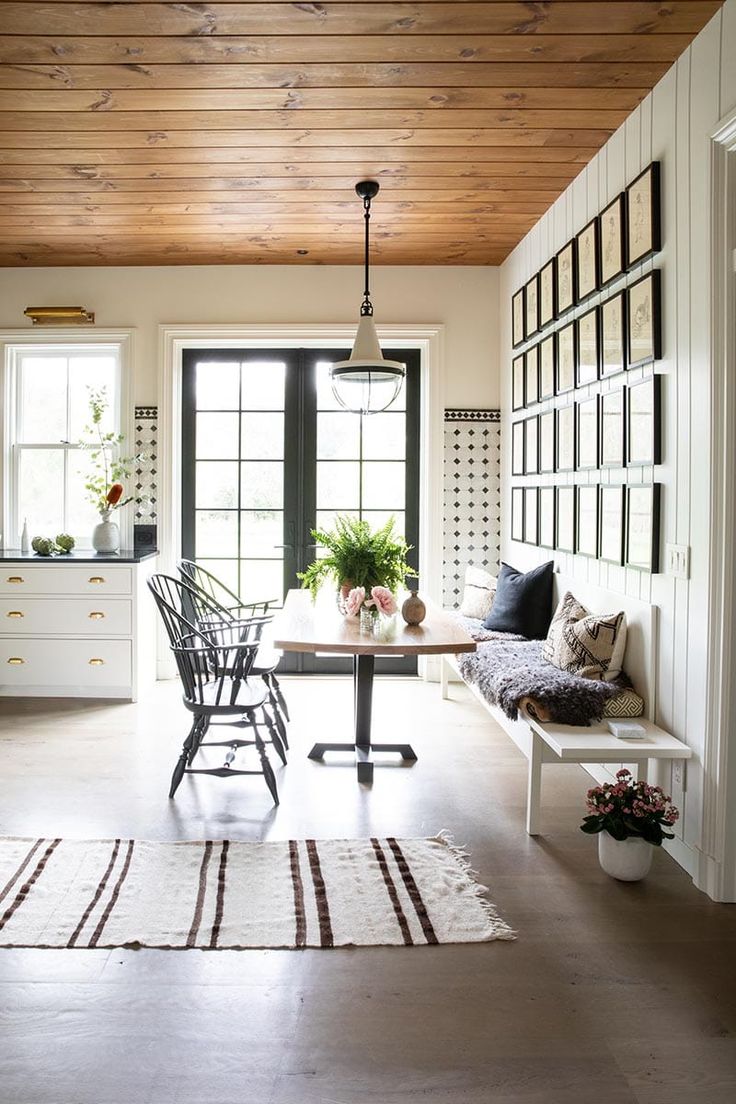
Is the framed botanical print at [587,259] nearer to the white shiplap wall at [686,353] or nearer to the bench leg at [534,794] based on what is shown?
the white shiplap wall at [686,353]

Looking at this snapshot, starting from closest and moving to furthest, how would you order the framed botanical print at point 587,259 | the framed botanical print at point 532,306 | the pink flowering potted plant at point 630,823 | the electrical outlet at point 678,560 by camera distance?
the pink flowering potted plant at point 630,823, the electrical outlet at point 678,560, the framed botanical print at point 587,259, the framed botanical print at point 532,306

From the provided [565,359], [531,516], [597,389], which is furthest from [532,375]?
[597,389]

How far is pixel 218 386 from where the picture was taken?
6.05 m

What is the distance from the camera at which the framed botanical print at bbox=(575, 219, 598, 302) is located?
389 cm

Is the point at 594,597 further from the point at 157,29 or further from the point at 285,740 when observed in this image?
the point at 157,29

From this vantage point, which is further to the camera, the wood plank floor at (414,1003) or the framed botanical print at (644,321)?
the framed botanical print at (644,321)

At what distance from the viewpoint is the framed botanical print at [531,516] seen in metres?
4.96

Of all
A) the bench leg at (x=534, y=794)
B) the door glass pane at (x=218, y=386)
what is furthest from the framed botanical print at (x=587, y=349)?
the door glass pane at (x=218, y=386)

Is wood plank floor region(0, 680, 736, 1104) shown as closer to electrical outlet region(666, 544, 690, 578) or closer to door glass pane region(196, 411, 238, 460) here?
electrical outlet region(666, 544, 690, 578)

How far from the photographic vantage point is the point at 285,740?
14.2 ft

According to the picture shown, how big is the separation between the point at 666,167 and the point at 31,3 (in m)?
2.21

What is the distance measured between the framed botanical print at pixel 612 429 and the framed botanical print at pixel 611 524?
0.12 metres

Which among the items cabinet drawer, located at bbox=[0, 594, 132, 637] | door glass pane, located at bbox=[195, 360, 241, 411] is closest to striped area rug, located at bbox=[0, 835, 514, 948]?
cabinet drawer, located at bbox=[0, 594, 132, 637]

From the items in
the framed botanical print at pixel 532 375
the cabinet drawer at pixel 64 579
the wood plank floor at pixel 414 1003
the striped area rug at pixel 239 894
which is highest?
the framed botanical print at pixel 532 375
